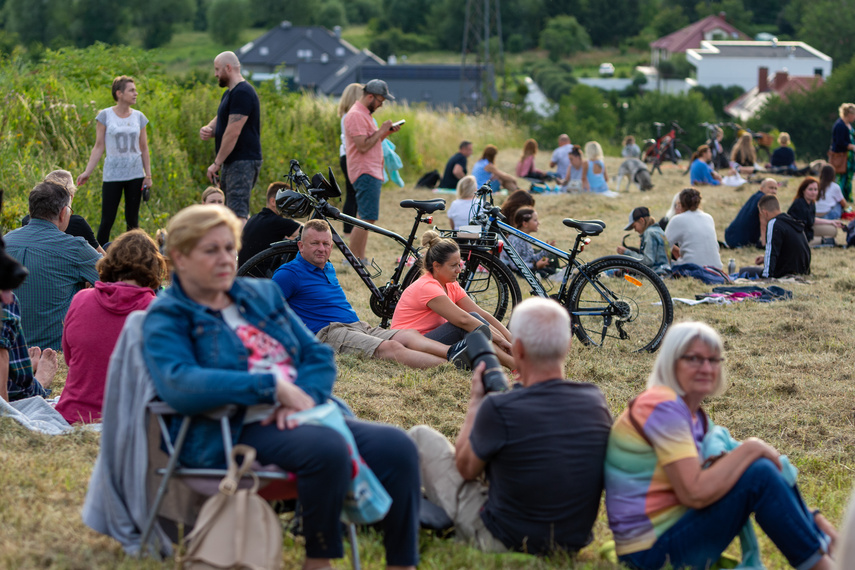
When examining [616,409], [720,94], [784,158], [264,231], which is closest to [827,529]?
[616,409]

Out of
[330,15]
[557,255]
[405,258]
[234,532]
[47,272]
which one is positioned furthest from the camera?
[330,15]

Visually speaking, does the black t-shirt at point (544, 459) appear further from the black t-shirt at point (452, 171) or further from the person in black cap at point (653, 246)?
the black t-shirt at point (452, 171)

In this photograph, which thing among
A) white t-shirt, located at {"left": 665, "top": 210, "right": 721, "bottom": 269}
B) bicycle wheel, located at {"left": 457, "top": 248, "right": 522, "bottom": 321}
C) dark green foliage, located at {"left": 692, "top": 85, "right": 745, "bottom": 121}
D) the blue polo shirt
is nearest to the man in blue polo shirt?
the blue polo shirt

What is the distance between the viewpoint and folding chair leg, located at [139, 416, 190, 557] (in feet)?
8.66

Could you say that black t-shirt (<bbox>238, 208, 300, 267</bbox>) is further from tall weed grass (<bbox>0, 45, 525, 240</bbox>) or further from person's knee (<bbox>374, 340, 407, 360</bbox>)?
tall weed grass (<bbox>0, 45, 525, 240</bbox>)

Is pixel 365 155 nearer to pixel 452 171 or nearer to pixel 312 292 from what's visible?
pixel 312 292

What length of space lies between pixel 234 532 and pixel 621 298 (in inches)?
179

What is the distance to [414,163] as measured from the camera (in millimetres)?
18078

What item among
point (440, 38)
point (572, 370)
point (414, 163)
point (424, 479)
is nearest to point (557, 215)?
point (414, 163)

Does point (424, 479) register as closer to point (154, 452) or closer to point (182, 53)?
point (154, 452)

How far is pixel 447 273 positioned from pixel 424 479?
9.06 ft

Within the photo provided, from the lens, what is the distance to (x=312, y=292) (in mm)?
6070

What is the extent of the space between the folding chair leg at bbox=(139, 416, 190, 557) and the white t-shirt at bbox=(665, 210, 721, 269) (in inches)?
289

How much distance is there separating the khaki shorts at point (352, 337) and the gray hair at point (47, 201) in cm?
179
